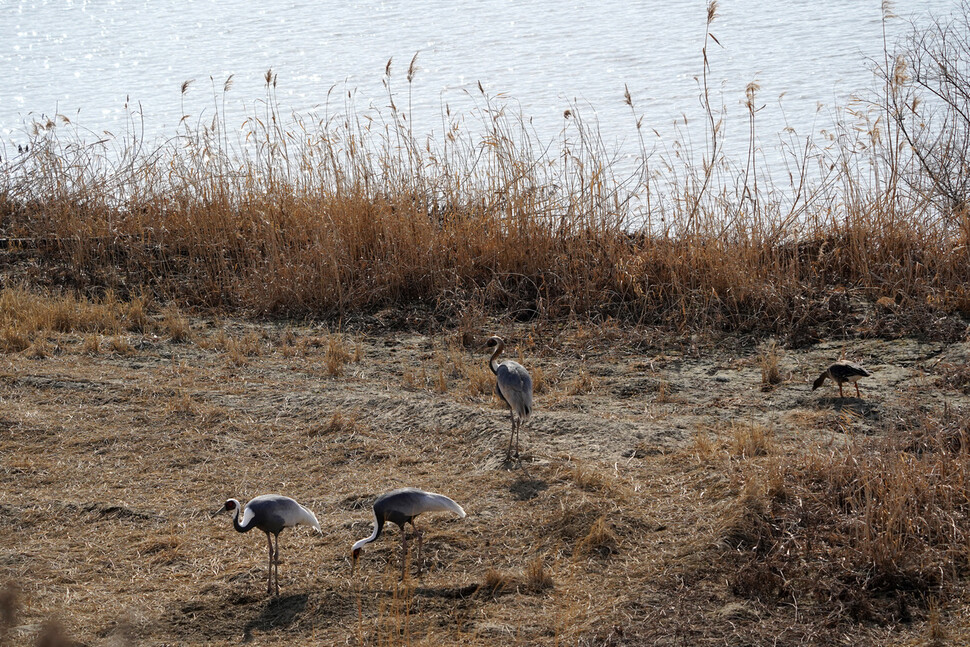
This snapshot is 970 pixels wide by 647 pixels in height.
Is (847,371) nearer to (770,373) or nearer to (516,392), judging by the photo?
(770,373)

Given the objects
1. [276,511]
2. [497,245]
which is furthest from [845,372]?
[276,511]

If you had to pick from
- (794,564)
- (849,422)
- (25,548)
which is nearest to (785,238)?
(849,422)

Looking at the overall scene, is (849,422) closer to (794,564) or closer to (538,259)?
(794,564)

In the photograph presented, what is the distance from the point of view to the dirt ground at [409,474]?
4.11 metres

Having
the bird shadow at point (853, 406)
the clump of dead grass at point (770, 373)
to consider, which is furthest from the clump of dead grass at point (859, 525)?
the clump of dead grass at point (770, 373)

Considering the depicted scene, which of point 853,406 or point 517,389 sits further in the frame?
point 853,406

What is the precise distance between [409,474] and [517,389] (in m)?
0.73

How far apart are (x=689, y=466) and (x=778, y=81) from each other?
496 inches

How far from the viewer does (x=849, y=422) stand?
580cm

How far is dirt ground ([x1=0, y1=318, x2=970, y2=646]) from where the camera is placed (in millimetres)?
4109

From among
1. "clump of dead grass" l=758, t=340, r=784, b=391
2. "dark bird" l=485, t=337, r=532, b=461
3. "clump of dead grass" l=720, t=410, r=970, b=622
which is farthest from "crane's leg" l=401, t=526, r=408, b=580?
"clump of dead grass" l=758, t=340, r=784, b=391

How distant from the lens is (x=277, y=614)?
4230 mm

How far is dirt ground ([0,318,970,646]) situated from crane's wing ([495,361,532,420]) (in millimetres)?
286

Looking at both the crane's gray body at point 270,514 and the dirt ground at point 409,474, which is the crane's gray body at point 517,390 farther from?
the crane's gray body at point 270,514
